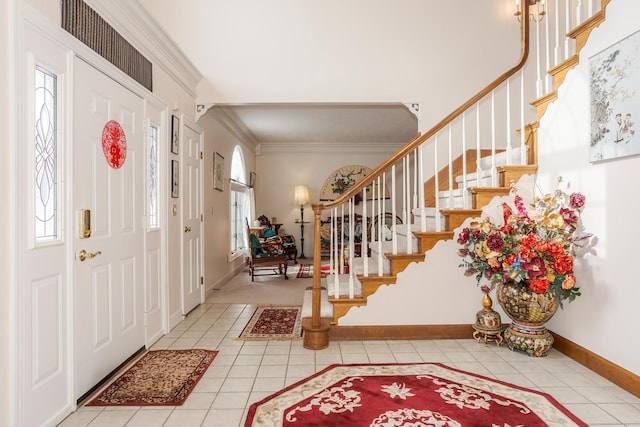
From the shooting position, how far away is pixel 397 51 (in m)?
4.21

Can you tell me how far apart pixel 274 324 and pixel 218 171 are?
8.48 ft

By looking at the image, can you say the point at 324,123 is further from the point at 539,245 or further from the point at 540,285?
the point at 540,285

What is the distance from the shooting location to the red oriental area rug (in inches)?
80.2

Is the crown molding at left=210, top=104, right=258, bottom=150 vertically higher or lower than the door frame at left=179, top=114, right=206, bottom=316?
higher

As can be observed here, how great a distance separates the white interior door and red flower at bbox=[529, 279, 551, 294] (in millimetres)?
3207

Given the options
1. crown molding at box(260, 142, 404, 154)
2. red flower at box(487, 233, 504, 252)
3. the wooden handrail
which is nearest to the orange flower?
red flower at box(487, 233, 504, 252)

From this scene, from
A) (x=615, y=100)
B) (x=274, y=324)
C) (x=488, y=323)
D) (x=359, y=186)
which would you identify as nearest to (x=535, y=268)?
(x=488, y=323)

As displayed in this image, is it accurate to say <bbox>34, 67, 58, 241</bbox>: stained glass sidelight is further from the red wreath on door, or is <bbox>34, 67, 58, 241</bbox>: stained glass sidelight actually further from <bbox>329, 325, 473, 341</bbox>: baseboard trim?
<bbox>329, 325, 473, 341</bbox>: baseboard trim

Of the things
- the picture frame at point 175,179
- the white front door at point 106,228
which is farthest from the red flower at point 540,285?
the picture frame at point 175,179

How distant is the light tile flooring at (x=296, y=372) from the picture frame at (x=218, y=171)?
2.16 metres

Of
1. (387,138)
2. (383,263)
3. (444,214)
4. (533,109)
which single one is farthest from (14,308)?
(387,138)

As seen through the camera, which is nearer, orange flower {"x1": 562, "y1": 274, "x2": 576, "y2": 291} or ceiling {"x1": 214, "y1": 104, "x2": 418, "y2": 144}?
orange flower {"x1": 562, "y1": 274, "x2": 576, "y2": 291}

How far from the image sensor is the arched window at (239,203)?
22.4 ft

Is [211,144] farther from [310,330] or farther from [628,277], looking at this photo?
[628,277]
